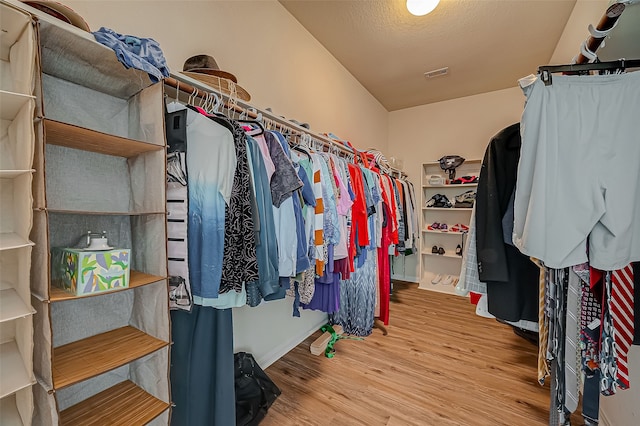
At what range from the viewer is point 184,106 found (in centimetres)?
106

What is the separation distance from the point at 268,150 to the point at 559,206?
3.82ft

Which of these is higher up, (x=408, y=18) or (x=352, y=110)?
(x=408, y=18)

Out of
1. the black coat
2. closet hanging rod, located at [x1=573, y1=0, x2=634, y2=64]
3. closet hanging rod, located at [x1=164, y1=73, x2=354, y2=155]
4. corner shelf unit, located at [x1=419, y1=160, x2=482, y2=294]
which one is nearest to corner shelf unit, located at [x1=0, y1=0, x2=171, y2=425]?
closet hanging rod, located at [x1=164, y1=73, x2=354, y2=155]

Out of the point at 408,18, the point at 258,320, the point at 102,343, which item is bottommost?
the point at 258,320

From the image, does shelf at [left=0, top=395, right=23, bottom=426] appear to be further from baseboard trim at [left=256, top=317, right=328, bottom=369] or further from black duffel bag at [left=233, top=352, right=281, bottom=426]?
baseboard trim at [left=256, top=317, right=328, bottom=369]

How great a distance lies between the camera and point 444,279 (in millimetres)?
3891

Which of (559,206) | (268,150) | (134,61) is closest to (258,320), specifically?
(268,150)

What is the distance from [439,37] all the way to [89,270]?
3.09m

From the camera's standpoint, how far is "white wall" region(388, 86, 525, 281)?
3654 millimetres

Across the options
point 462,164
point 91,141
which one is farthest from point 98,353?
point 462,164

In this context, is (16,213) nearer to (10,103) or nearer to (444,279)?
(10,103)

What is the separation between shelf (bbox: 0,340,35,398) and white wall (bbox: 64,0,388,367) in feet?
3.39

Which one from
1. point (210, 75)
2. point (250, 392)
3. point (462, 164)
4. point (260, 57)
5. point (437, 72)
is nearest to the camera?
point (210, 75)

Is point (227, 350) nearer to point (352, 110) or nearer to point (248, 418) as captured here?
point (248, 418)
